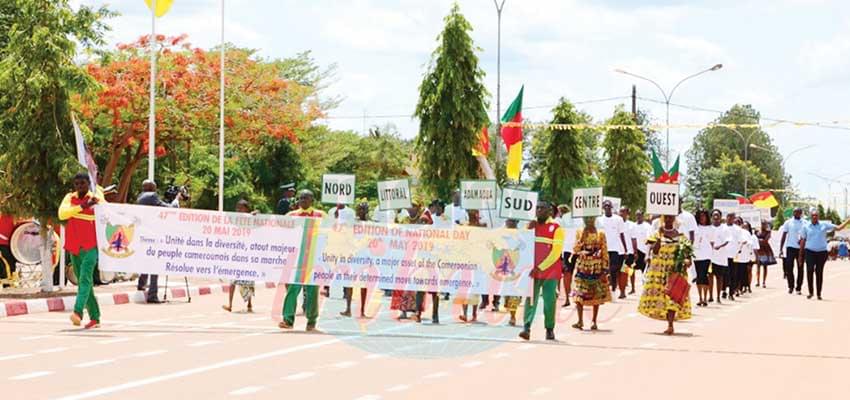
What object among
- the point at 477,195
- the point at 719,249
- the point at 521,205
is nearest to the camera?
the point at 521,205

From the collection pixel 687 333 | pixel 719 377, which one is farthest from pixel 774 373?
pixel 687 333

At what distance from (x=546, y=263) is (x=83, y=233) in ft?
18.8

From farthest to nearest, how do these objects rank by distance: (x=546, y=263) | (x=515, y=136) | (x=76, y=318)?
(x=515, y=136) < (x=546, y=263) < (x=76, y=318)

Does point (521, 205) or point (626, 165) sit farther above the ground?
point (626, 165)

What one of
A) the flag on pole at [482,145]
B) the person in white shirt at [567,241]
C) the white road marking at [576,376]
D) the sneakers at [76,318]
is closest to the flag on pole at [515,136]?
the flag on pole at [482,145]

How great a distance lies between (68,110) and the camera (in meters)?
20.5

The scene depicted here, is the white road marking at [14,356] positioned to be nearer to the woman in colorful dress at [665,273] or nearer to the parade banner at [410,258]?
the parade banner at [410,258]

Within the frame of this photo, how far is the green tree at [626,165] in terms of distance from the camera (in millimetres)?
52906

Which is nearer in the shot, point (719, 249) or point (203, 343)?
point (203, 343)

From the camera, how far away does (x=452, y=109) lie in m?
37.2

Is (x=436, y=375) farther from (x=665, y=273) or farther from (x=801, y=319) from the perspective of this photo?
(x=801, y=319)

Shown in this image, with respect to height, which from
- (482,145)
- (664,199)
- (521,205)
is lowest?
(521,205)

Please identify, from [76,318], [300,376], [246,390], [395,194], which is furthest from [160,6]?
[246,390]

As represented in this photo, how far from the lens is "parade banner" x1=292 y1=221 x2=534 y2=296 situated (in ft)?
53.5
